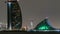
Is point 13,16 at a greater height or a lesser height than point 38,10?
lesser

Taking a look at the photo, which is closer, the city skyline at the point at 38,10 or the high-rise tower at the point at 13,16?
the high-rise tower at the point at 13,16

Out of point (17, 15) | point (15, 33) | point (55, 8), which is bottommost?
point (15, 33)

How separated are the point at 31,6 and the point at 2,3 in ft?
1.31

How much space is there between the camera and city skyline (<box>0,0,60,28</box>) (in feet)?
5.73

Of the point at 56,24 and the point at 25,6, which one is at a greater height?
the point at 25,6

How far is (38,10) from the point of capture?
1.79m

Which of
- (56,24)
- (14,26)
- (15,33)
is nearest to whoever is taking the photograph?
(15,33)

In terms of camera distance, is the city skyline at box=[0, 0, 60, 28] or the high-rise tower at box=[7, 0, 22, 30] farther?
the city skyline at box=[0, 0, 60, 28]

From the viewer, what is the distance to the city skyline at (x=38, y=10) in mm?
1746

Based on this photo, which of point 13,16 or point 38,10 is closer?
point 13,16

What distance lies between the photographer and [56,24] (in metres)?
1.71

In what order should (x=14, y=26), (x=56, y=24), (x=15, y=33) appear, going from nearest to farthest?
(x=15, y=33) → (x=14, y=26) → (x=56, y=24)

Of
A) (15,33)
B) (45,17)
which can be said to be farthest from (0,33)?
(45,17)

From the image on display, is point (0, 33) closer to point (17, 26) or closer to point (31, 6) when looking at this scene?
point (17, 26)
